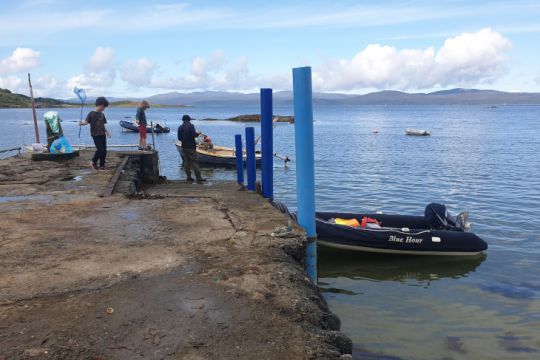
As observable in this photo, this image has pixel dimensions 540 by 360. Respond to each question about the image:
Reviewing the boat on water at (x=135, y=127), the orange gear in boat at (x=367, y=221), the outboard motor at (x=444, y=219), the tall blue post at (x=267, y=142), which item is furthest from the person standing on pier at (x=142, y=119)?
the boat on water at (x=135, y=127)

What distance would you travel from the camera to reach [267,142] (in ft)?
32.3

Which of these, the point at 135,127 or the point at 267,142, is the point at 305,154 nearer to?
the point at 267,142

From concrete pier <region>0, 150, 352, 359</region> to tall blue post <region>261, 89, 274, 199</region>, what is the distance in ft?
6.21

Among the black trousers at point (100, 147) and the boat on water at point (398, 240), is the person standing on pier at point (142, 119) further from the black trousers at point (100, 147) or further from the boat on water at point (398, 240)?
the boat on water at point (398, 240)

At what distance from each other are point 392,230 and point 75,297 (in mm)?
7697

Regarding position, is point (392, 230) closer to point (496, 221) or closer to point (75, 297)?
point (496, 221)

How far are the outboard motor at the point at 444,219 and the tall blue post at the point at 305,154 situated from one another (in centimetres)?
594

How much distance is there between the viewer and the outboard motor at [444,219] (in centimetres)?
1134

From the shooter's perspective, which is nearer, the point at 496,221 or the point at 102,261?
the point at 102,261

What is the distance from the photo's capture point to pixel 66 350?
138 inches

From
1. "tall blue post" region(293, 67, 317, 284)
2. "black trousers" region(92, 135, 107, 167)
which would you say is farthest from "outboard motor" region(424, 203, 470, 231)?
"black trousers" region(92, 135, 107, 167)

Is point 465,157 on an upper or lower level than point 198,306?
lower

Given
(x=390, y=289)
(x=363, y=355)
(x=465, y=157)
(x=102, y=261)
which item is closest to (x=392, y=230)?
(x=390, y=289)

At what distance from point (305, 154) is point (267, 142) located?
327 centimetres
